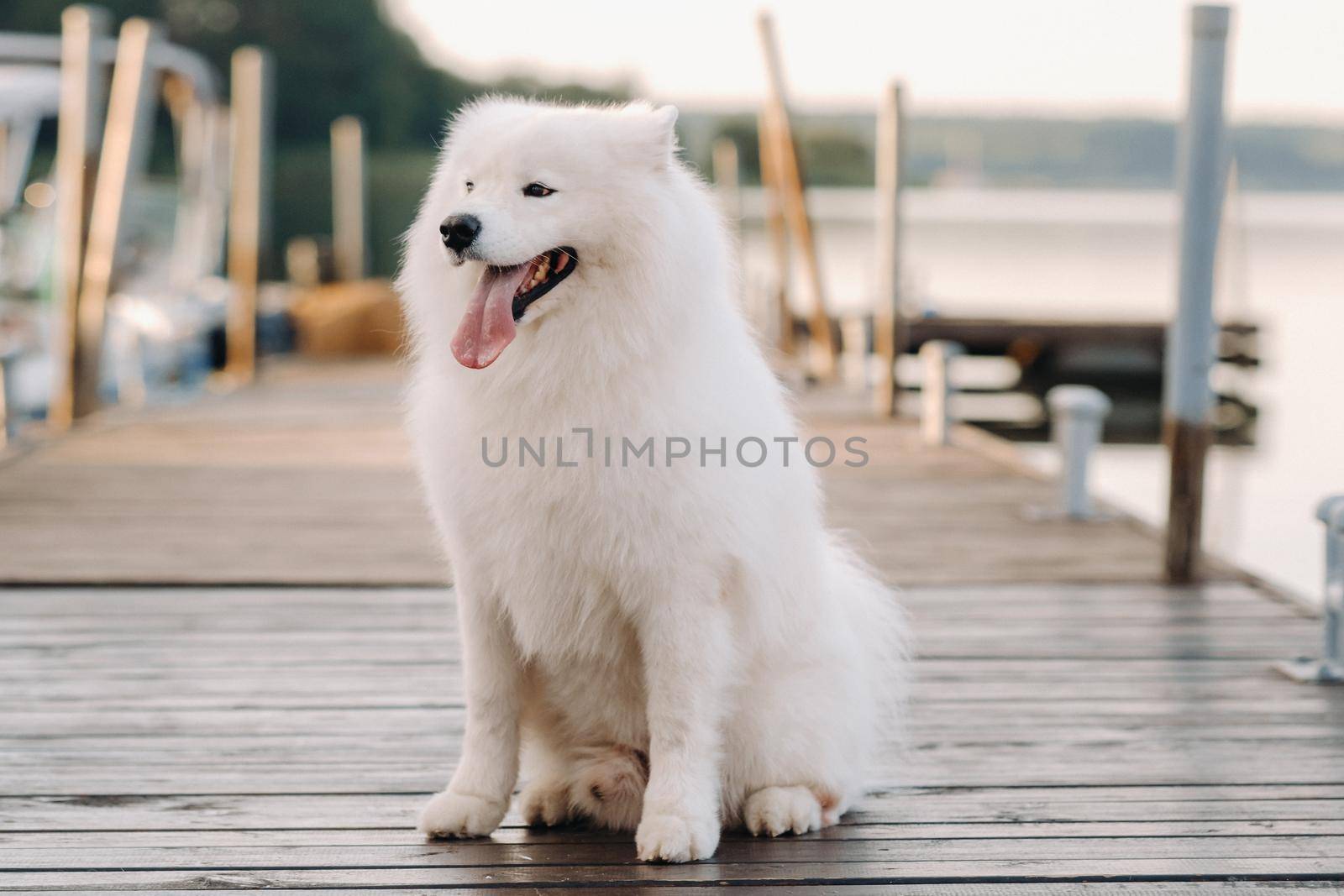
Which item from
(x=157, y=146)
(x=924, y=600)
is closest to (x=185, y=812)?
(x=924, y=600)

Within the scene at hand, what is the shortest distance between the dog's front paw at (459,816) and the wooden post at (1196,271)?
9.58 ft

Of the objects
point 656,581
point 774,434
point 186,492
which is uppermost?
point 774,434

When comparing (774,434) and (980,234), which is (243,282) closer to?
(774,434)

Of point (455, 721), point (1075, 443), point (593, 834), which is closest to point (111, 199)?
point (1075, 443)

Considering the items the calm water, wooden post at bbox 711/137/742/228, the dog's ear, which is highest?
wooden post at bbox 711/137/742/228

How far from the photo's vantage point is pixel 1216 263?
4410 millimetres

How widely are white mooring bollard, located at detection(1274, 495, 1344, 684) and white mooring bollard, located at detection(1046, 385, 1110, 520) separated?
2.09 meters

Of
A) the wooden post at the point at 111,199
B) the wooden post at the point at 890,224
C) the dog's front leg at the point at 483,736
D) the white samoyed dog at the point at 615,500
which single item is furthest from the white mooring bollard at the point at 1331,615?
the wooden post at the point at 111,199

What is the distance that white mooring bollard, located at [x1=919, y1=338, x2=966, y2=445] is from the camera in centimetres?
749

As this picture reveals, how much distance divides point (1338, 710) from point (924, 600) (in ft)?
4.76

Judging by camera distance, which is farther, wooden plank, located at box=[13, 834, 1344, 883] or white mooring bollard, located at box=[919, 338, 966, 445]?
white mooring bollard, located at box=[919, 338, 966, 445]

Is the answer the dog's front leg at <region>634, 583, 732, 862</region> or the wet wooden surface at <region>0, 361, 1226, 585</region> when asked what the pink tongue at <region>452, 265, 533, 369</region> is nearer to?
the dog's front leg at <region>634, 583, 732, 862</region>

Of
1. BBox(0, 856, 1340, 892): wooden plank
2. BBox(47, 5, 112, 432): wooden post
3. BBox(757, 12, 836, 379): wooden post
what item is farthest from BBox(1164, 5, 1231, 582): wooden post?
BBox(47, 5, 112, 432): wooden post

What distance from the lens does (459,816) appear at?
2.51 metres
